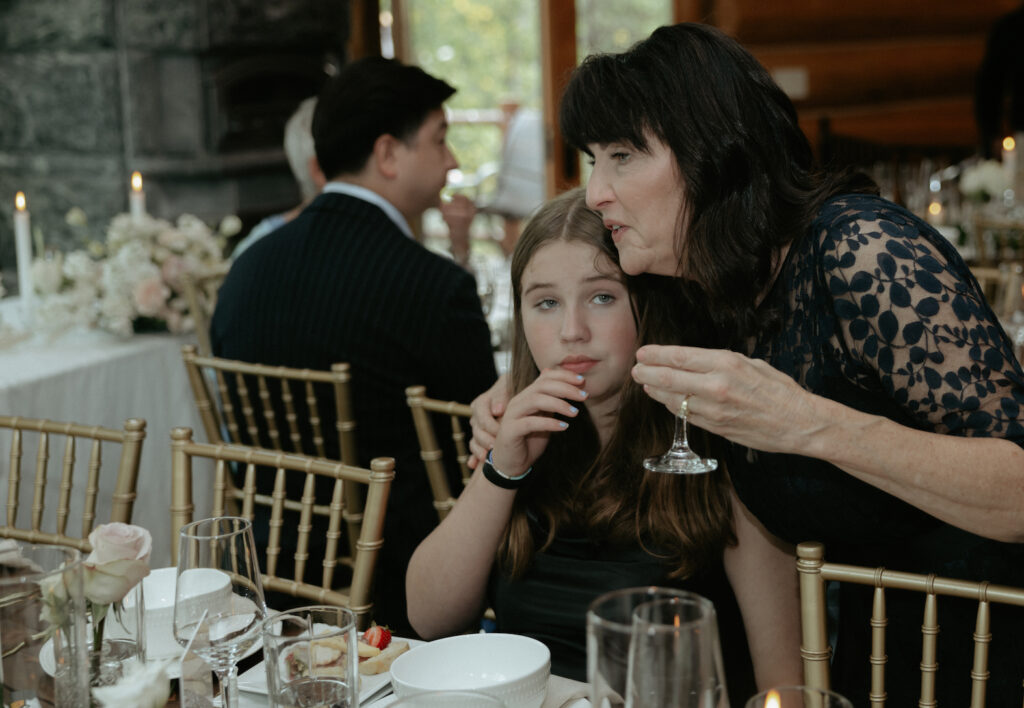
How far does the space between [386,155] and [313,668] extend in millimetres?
2063

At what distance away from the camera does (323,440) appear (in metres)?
2.62

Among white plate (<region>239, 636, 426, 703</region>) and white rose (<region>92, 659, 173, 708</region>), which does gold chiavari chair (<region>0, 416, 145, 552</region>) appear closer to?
white plate (<region>239, 636, 426, 703</region>)

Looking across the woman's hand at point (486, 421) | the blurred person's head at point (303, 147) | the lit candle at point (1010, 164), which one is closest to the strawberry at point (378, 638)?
the woman's hand at point (486, 421)

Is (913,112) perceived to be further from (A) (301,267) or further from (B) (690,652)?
(B) (690,652)

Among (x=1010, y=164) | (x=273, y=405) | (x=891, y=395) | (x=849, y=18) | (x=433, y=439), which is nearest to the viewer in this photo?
(x=891, y=395)

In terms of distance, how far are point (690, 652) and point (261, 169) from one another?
4.59 m

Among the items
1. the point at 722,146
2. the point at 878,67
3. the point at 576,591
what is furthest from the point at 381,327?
the point at 878,67

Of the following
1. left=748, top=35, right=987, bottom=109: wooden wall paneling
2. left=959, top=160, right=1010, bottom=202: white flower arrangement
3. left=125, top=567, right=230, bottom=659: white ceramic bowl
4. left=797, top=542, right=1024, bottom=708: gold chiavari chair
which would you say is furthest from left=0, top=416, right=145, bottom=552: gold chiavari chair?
left=748, top=35, right=987, bottom=109: wooden wall paneling

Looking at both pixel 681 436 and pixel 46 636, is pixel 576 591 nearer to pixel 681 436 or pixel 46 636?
pixel 681 436

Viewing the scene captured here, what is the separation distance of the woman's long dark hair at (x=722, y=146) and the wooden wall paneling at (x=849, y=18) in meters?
5.38

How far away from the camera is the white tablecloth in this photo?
9.82 feet

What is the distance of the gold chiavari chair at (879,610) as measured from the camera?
1275 millimetres

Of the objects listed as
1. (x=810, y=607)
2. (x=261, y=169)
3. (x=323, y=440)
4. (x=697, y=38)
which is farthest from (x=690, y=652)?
(x=261, y=169)

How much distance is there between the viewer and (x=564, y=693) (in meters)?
1.34
